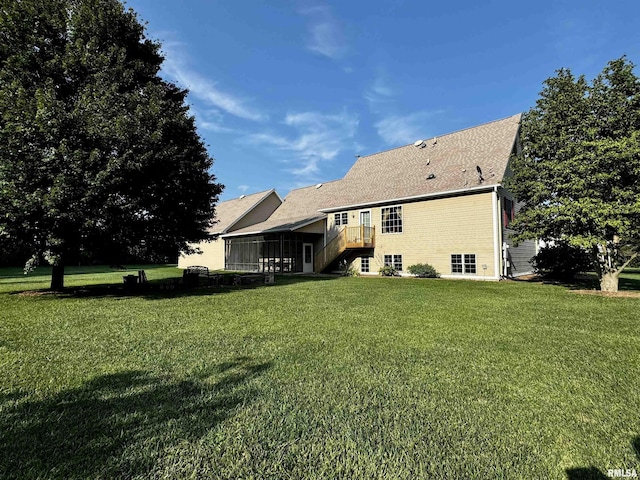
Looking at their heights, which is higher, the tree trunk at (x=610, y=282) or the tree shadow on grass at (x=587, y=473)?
the tree trunk at (x=610, y=282)

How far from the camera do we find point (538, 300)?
9.34 metres

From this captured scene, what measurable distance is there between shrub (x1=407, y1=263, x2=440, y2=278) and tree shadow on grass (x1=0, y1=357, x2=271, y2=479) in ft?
47.2

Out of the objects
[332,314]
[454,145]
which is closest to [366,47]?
[454,145]

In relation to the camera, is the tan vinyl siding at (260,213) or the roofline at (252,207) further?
the tan vinyl siding at (260,213)

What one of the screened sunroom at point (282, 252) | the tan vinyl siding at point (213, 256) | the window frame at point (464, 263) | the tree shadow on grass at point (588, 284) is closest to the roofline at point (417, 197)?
the screened sunroom at point (282, 252)

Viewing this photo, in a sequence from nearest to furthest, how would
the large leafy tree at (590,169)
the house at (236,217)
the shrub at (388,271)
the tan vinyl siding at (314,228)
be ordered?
the large leafy tree at (590,169) < the shrub at (388,271) < the tan vinyl siding at (314,228) < the house at (236,217)

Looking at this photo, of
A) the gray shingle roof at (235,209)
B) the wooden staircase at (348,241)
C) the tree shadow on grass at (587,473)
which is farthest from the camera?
the gray shingle roof at (235,209)

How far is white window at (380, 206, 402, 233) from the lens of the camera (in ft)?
60.7

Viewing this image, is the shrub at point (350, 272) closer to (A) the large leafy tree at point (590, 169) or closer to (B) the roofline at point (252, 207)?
(A) the large leafy tree at point (590, 169)

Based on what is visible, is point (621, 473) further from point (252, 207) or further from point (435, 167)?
point (252, 207)

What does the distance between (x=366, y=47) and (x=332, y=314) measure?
50.2 ft

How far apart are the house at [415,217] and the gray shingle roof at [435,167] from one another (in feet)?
0.21

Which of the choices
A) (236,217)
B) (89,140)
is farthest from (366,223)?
(89,140)

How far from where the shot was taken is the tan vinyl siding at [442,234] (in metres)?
15.3
